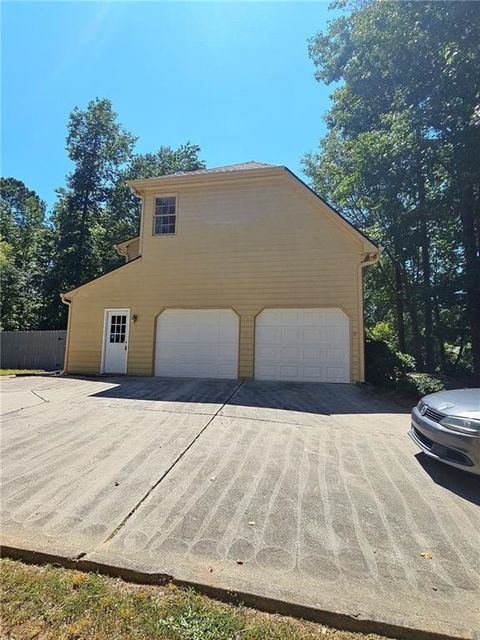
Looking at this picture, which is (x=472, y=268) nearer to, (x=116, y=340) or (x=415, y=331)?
(x=415, y=331)

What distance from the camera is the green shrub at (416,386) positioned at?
8.90 m

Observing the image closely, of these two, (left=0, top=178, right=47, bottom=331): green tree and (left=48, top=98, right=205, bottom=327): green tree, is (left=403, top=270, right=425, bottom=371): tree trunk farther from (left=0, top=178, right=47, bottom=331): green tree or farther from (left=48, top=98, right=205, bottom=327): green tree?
(left=0, top=178, right=47, bottom=331): green tree

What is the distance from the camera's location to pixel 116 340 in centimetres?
1211

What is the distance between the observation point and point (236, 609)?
2084 millimetres

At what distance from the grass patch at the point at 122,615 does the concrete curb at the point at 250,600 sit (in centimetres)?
4

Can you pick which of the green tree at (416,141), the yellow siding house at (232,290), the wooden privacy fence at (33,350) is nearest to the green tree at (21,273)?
the wooden privacy fence at (33,350)

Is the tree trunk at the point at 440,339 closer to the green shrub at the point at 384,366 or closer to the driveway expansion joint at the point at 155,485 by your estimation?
the green shrub at the point at 384,366

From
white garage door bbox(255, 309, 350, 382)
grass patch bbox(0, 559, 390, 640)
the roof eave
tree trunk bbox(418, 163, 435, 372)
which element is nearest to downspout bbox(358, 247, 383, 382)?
white garage door bbox(255, 309, 350, 382)

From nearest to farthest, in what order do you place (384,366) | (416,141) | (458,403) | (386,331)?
1. (458,403)
2. (384,366)
3. (416,141)
4. (386,331)

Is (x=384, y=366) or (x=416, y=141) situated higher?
(x=416, y=141)

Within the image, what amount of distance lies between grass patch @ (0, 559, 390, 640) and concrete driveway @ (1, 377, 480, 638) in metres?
0.11

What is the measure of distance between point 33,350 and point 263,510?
1740cm

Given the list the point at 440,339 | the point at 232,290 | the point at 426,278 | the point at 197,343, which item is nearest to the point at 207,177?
the point at 232,290

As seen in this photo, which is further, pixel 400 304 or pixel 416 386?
pixel 400 304
